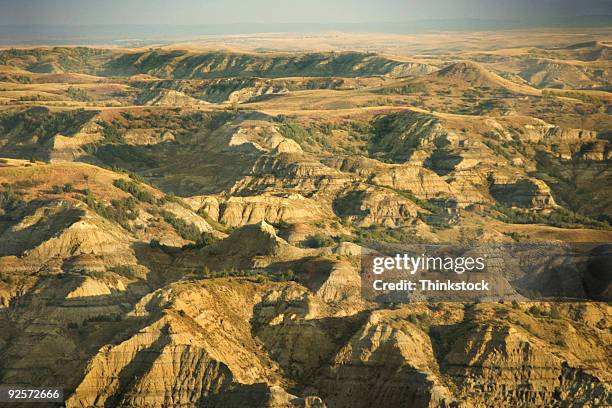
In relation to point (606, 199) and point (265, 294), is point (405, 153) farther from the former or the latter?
point (265, 294)

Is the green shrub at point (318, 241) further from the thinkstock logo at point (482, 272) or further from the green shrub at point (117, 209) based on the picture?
the green shrub at point (117, 209)

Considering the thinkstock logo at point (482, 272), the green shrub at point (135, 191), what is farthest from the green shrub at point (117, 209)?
the thinkstock logo at point (482, 272)

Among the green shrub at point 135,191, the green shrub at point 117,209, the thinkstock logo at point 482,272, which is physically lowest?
the green shrub at point 135,191

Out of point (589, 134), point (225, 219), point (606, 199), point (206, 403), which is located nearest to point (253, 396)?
point (206, 403)

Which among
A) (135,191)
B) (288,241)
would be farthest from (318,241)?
(135,191)

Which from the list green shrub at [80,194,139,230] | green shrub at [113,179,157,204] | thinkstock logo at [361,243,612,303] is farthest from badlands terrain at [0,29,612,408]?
thinkstock logo at [361,243,612,303]

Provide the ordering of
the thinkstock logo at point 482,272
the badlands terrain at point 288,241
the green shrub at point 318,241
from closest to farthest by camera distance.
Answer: the badlands terrain at point 288,241 → the thinkstock logo at point 482,272 → the green shrub at point 318,241
